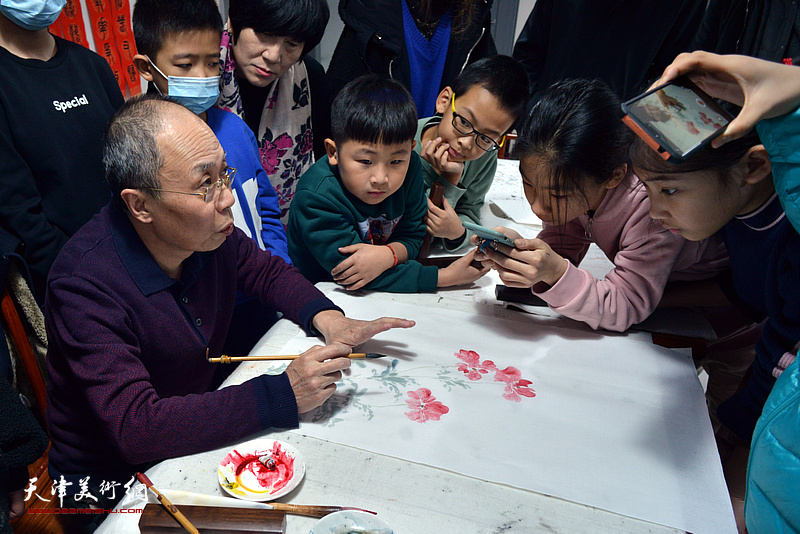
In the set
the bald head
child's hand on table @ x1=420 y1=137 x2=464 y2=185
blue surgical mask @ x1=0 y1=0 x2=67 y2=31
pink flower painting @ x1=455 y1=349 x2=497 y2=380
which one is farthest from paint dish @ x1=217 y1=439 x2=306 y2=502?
blue surgical mask @ x1=0 y1=0 x2=67 y2=31

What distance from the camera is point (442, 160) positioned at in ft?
6.45

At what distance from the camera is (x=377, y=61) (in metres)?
2.52

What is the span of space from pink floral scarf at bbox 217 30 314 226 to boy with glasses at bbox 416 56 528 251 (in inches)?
24.7

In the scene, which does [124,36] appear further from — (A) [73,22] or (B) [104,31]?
(A) [73,22]

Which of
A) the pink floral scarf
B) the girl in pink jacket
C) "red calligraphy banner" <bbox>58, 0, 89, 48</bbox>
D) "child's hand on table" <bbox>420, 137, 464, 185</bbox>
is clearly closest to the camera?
the girl in pink jacket

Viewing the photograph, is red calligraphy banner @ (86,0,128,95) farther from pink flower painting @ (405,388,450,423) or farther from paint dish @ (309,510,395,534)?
paint dish @ (309,510,395,534)

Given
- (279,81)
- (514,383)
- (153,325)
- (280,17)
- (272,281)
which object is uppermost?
(280,17)

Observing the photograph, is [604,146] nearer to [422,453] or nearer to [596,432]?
[596,432]

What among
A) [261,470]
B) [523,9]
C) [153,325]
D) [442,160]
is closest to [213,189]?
[153,325]

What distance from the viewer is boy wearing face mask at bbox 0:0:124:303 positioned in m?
1.66

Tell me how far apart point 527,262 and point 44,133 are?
1.70m

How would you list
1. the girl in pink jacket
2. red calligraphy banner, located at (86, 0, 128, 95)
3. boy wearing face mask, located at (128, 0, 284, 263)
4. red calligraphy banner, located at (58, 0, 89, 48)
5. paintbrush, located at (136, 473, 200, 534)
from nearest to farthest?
paintbrush, located at (136, 473, 200, 534) < the girl in pink jacket < boy wearing face mask, located at (128, 0, 284, 263) < red calligraphy banner, located at (58, 0, 89, 48) < red calligraphy banner, located at (86, 0, 128, 95)

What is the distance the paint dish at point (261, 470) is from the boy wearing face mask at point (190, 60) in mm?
964

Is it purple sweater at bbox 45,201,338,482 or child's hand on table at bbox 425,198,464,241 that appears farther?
child's hand on table at bbox 425,198,464,241
